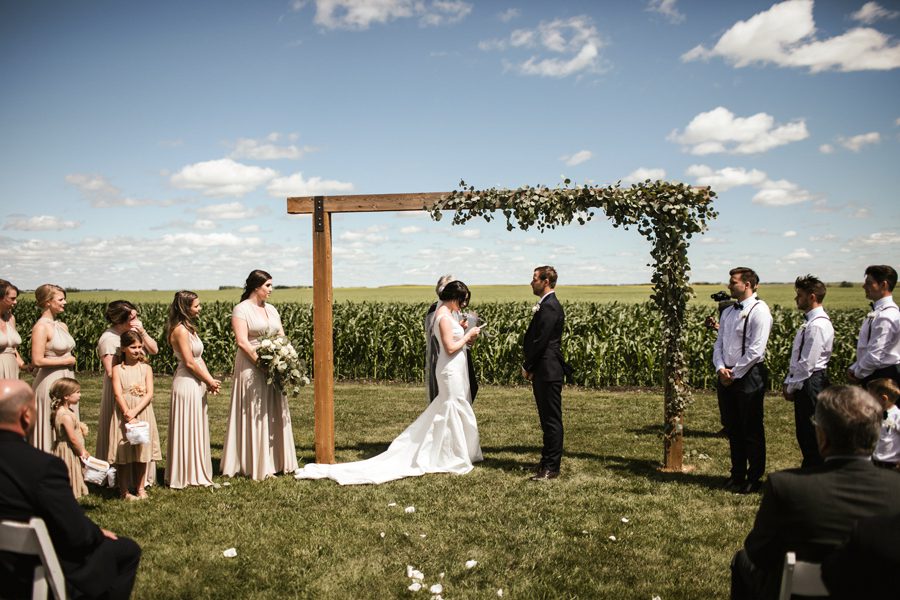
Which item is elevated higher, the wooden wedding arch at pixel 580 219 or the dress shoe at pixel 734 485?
the wooden wedding arch at pixel 580 219

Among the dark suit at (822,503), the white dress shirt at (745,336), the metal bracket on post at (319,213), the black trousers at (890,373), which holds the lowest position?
the dark suit at (822,503)

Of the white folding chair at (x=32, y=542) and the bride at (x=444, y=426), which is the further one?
the bride at (x=444, y=426)

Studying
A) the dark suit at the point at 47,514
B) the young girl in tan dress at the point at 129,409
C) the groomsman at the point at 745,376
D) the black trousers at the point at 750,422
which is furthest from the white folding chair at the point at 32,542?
the black trousers at the point at 750,422

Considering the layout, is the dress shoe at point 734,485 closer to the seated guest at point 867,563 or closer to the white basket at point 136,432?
the seated guest at point 867,563

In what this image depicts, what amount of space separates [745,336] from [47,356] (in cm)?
760

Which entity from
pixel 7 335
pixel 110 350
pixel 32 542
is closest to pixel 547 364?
pixel 110 350

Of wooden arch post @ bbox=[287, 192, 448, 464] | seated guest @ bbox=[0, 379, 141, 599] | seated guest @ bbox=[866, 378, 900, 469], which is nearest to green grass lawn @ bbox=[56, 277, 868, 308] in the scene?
wooden arch post @ bbox=[287, 192, 448, 464]

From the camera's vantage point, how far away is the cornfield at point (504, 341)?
1488cm

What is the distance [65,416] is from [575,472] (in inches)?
221

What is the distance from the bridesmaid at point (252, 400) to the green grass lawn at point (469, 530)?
290 mm

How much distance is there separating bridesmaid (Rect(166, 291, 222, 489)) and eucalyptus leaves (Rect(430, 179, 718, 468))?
3171 mm

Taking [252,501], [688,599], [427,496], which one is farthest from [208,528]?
[688,599]

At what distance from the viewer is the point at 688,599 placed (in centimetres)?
485

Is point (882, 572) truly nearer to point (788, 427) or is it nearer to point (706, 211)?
point (706, 211)
